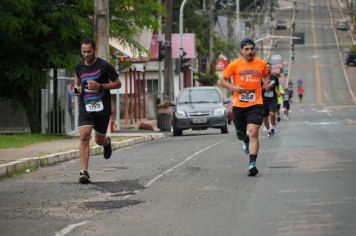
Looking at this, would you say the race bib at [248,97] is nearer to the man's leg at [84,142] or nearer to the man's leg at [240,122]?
the man's leg at [240,122]

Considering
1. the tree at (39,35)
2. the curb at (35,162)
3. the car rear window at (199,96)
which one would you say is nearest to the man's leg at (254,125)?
the curb at (35,162)

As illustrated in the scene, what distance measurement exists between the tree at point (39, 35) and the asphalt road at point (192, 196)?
8825 mm

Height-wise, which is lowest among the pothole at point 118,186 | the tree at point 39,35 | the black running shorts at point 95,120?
the pothole at point 118,186

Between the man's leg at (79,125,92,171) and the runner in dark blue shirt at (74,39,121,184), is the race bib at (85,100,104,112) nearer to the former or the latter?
the runner in dark blue shirt at (74,39,121,184)

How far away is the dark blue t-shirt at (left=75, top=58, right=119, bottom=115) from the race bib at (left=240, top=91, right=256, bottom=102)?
6.68 feet

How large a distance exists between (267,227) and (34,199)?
3.72 meters

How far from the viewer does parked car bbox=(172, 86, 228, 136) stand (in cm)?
3198

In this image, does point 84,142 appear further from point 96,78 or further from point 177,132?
point 177,132

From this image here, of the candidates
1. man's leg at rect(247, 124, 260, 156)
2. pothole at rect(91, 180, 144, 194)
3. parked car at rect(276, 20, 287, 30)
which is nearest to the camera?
pothole at rect(91, 180, 144, 194)

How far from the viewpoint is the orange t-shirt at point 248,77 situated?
14.4 m

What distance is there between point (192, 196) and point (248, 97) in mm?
3425

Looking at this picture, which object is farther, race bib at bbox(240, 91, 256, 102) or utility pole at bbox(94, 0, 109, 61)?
utility pole at bbox(94, 0, 109, 61)

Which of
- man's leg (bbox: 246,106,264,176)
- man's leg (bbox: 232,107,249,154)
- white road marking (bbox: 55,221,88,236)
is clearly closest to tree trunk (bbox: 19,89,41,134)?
man's leg (bbox: 232,107,249,154)

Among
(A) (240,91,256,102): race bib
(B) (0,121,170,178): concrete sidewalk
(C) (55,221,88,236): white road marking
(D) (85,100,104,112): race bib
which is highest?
(A) (240,91,256,102): race bib
